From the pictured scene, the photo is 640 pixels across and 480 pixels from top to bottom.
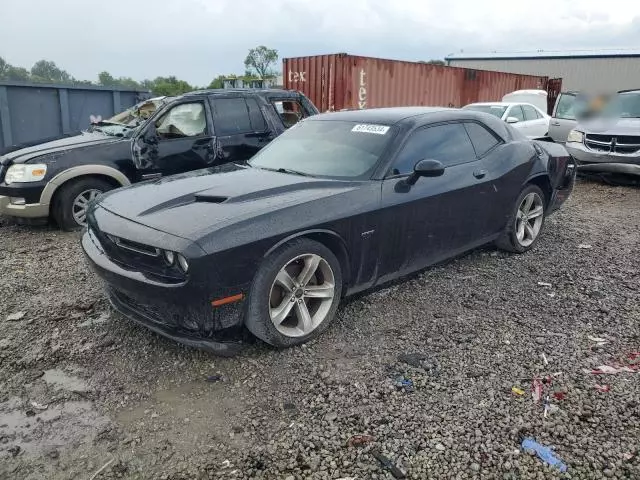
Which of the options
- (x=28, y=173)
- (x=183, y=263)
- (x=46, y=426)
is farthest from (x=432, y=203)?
(x=28, y=173)

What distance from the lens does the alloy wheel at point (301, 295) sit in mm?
3391

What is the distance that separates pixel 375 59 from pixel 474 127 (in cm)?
856

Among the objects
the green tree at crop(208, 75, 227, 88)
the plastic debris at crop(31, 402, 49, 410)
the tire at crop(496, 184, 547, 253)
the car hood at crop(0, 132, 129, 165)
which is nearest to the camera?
the plastic debris at crop(31, 402, 49, 410)

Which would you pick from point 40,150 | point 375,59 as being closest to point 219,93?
point 40,150

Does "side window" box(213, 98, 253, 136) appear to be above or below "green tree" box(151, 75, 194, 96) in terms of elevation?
below

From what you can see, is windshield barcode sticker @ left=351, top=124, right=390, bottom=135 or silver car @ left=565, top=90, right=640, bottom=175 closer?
windshield barcode sticker @ left=351, top=124, right=390, bottom=135

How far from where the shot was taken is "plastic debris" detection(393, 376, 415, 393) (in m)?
3.01

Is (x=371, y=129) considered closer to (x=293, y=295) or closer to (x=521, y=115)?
(x=293, y=295)

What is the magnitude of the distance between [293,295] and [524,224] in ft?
9.99

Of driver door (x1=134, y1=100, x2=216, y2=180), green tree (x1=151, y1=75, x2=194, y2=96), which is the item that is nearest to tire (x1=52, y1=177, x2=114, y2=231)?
driver door (x1=134, y1=100, x2=216, y2=180)

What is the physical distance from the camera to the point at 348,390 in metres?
3.00

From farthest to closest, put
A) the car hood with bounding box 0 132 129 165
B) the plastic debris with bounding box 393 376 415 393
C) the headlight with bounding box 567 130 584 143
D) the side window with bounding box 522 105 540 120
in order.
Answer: the side window with bounding box 522 105 540 120 < the headlight with bounding box 567 130 584 143 < the car hood with bounding box 0 132 129 165 < the plastic debris with bounding box 393 376 415 393

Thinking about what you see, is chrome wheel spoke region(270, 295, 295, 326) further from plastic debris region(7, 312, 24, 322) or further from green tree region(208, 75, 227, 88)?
green tree region(208, 75, 227, 88)

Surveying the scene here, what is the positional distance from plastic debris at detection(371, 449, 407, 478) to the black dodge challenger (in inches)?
42.8
